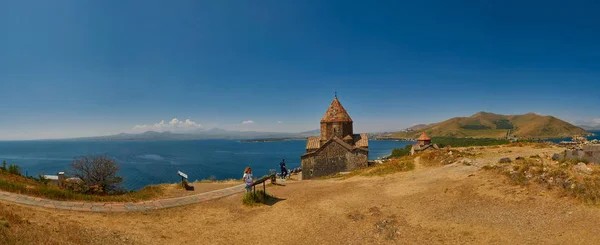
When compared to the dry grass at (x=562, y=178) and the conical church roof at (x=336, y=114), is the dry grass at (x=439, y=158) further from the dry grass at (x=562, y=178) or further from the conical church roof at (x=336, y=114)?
the conical church roof at (x=336, y=114)

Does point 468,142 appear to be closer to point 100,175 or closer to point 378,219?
point 378,219

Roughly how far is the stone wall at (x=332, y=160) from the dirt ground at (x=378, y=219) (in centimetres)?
1240

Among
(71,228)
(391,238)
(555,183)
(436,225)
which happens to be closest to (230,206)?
(71,228)

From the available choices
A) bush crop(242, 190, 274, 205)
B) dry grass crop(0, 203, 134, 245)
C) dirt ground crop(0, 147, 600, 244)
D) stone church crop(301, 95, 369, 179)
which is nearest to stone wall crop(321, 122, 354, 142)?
stone church crop(301, 95, 369, 179)

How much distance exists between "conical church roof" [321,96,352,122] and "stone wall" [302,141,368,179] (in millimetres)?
3095

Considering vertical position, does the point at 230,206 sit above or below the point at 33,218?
below

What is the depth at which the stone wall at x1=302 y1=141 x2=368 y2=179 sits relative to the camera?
1044 inches

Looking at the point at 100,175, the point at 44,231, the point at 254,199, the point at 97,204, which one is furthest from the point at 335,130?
the point at 44,231

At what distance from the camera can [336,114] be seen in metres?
29.1

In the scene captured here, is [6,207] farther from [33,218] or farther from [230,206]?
[230,206]

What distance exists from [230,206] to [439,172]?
11976 mm

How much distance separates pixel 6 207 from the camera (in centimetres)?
880

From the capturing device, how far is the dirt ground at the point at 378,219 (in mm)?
8391

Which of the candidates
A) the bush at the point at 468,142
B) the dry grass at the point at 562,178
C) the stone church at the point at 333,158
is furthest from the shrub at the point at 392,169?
the bush at the point at 468,142
